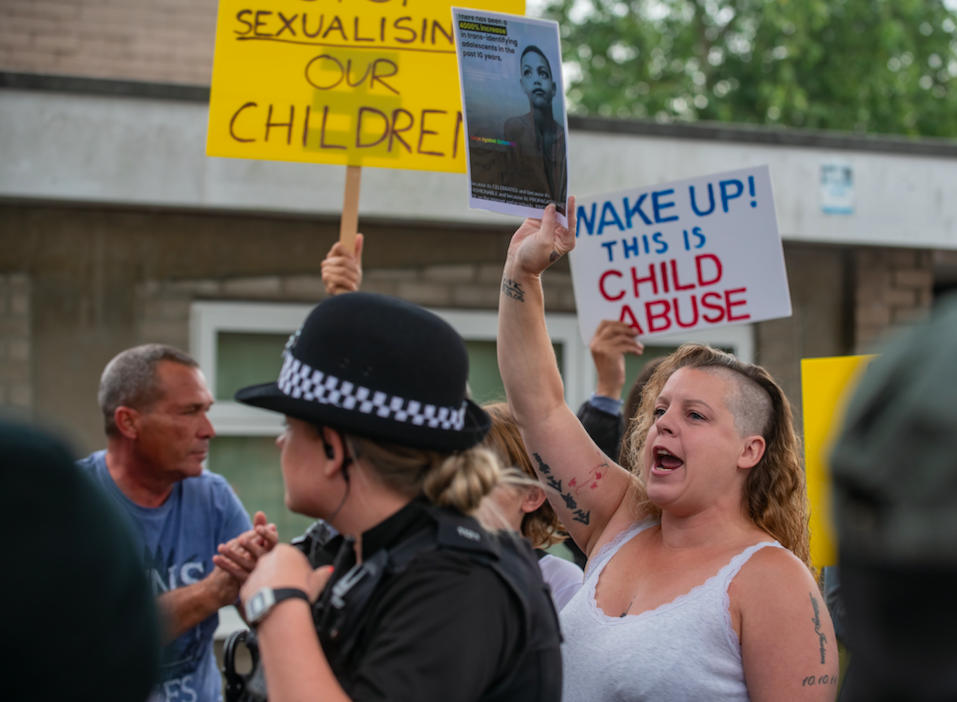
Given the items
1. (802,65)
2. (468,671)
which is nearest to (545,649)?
(468,671)

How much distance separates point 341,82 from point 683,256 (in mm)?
1391

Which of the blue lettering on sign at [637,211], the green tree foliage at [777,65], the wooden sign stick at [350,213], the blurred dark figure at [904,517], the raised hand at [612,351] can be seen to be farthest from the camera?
the green tree foliage at [777,65]

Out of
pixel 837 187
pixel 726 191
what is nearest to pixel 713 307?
pixel 726 191

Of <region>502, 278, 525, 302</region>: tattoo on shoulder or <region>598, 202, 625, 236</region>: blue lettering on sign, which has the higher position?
<region>598, 202, 625, 236</region>: blue lettering on sign

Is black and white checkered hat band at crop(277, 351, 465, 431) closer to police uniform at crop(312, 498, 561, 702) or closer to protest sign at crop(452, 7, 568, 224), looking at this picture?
police uniform at crop(312, 498, 561, 702)

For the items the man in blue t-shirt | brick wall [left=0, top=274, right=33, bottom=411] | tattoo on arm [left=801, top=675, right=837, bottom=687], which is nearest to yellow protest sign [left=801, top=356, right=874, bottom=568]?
tattoo on arm [left=801, top=675, right=837, bottom=687]

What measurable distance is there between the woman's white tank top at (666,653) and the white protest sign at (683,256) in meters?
1.38

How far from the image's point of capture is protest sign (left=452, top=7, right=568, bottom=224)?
2.35 metres

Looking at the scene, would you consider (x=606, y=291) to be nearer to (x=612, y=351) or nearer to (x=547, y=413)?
(x=612, y=351)

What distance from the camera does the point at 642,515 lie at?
2.31 meters

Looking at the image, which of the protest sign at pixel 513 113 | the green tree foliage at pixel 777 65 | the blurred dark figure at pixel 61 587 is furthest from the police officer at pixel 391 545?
the green tree foliage at pixel 777 65

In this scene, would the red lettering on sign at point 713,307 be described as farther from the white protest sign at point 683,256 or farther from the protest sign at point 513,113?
the protest sign at point 513,113

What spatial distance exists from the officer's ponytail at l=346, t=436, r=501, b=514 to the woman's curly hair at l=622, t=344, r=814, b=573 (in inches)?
38.6

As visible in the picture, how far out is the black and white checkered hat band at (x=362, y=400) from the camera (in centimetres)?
136
